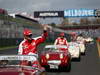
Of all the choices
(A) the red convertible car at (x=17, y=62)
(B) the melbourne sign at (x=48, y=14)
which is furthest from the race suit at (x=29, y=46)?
(B) the melbourne sign at (x=48, y=14)

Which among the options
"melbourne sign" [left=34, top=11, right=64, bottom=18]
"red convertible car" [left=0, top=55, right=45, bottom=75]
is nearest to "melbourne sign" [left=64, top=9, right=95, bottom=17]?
"melbourne sign" [left=34, top=11, right=64, bottom=18]

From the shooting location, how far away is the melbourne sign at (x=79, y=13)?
98.4 metres

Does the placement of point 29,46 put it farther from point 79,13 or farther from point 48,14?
point 48,14

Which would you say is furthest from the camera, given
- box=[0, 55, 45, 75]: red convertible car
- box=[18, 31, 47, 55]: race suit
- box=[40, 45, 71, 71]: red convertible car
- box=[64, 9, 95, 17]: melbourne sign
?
box=[64, 9, 95, 17]: melbourne sign

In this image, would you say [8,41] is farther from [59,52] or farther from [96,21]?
[96,21]

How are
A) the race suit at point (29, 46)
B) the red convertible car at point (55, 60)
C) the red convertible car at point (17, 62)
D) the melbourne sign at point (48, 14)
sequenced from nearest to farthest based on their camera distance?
the red convertible car at point (17, 62), the race suit at point (29, 46), the red convertible car at point (55, 60), the melbourne sign at point (48, 14)

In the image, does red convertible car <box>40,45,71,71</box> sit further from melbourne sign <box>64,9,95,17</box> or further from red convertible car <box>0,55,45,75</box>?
melbourne sign <box>64,9,95,17</box>

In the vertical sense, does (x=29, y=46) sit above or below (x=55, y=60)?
above

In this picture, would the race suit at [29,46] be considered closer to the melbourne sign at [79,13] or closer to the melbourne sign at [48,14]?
the melbourne sign at [79,13]

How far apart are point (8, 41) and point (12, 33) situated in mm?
2048

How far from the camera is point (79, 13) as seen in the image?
100 metres

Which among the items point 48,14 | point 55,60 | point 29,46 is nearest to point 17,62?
point 29,46

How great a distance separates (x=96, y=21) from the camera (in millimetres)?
161875

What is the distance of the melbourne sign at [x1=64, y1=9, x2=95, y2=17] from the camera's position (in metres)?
98.4
